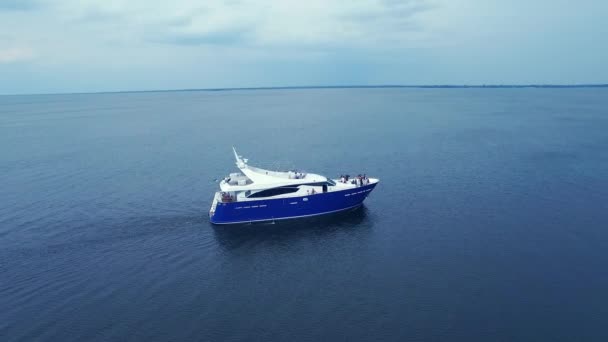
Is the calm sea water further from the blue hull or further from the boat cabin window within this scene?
the boat cabin window

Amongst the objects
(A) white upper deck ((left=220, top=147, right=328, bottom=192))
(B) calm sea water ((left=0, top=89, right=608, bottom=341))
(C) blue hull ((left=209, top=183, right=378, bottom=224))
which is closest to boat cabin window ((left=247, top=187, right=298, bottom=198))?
(A) white upper deck ((left=220, top=147, right=328, bottom=192))

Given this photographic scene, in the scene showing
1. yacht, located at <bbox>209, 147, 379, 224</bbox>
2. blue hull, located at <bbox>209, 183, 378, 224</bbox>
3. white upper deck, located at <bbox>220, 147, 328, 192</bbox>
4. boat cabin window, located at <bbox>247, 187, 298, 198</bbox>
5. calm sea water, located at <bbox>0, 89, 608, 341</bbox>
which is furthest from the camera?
boat cabin window, located at <bbox>247, 187, 298, 198</bbox>

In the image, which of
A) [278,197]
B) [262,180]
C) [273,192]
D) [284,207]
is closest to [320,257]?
[284,207]

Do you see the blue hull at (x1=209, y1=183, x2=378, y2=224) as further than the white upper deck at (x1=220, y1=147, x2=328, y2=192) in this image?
No

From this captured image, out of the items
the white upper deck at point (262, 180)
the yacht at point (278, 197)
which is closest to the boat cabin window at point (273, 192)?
the yacht at point (278, 197)

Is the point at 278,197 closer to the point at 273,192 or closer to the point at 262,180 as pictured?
the point at 273,192

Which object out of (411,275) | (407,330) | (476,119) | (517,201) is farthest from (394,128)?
(407,330)

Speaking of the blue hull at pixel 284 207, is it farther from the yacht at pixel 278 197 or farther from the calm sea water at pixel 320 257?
the calm sea water at pixel 320 257

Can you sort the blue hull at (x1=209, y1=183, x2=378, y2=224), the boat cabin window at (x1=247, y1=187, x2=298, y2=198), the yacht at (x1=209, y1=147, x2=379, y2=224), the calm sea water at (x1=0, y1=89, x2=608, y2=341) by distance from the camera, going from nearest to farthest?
the calm sea water at (x1=0, y1=89, x2=608, y2=341), the blue hull at (x1=209, y1=183, x2=378, y2=224), the yacht at (x1=209, y1=147, x2=379, y2=224), the boat cabin window at (x1=247, y1=187, x2=298, y2=198)

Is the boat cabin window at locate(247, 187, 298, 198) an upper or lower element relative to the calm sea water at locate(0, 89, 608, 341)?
upper
